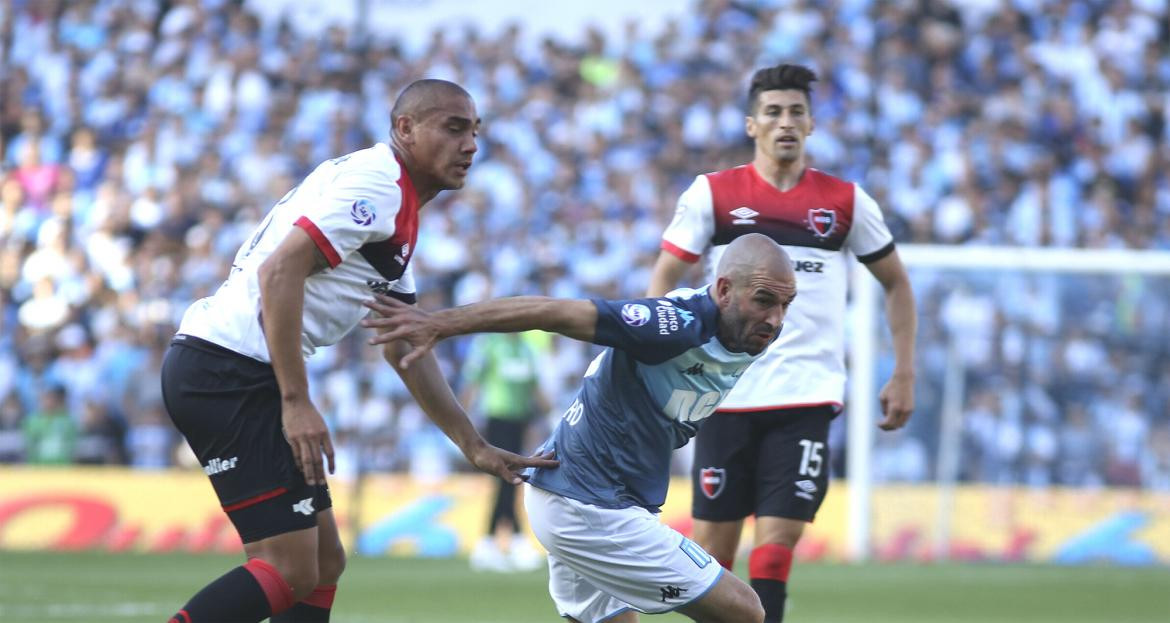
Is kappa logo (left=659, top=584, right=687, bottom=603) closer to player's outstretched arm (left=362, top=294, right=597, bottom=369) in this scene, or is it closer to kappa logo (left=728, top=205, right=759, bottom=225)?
player's outstretched arm (left=362, top=294, right=597, bottom=369)

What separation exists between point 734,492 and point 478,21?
16.1 meters

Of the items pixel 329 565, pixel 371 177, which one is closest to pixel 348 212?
pixel 371 177

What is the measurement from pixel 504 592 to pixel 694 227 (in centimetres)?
544

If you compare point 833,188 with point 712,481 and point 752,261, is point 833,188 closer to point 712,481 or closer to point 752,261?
point 712,481

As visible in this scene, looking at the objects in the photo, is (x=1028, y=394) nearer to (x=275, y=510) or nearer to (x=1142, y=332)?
(x=1142, y=332)

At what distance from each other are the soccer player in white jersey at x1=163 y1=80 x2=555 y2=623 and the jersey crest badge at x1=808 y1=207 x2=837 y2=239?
225 cm

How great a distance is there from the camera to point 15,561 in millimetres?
14469

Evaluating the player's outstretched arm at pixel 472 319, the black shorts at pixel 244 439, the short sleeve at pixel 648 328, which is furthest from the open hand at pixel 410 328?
the black shorts at pixel 244 439

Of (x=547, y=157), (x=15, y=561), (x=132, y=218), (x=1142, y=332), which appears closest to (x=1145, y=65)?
(x=1142, y=332)

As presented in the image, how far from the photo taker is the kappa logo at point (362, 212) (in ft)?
18.0

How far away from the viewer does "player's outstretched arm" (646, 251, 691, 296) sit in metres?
7.64

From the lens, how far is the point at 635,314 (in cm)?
552

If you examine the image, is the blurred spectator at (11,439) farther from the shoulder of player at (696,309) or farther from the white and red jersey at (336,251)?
the shoulder of player at (696,309)

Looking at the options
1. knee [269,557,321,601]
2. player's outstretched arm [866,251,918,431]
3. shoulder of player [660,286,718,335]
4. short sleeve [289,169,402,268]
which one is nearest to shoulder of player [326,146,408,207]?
short sleeve [289,169,402,268]
